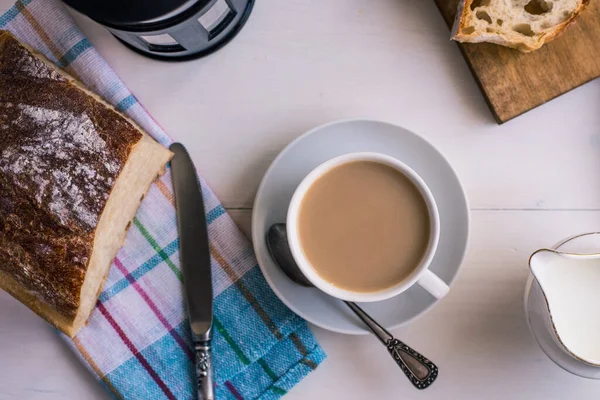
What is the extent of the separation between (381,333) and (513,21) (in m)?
0.73

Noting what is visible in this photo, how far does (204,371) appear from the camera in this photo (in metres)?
1.23

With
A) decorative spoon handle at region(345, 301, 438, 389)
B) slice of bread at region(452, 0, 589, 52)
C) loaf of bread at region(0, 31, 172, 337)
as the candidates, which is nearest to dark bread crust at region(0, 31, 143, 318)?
loaf of bread at region(0, 31, 172, 337)

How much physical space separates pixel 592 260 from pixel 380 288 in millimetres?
462

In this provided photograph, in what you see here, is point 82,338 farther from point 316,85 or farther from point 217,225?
point 316,85

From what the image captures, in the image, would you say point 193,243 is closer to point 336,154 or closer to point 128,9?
point 336,154

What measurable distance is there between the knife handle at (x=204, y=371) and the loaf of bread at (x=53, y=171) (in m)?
0.27

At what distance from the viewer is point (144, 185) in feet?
4.12

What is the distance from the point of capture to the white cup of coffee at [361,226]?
1110mm

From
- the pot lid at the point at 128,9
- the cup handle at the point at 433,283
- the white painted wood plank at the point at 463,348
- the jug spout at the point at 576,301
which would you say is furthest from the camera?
the white painted wood plank at the point at 463,348

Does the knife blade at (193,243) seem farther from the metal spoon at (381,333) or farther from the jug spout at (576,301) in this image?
the jug spout at (576,301)

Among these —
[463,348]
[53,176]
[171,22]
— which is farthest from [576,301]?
[53,176]

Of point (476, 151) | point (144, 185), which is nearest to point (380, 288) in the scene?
point (476, 151)

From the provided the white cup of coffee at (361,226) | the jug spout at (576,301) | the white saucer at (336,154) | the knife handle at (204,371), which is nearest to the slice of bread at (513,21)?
the white saucer at (336,154)

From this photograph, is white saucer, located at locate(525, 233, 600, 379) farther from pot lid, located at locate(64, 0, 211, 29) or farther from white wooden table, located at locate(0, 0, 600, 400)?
pot lid, located at locate(64, 0, 211, 29)
